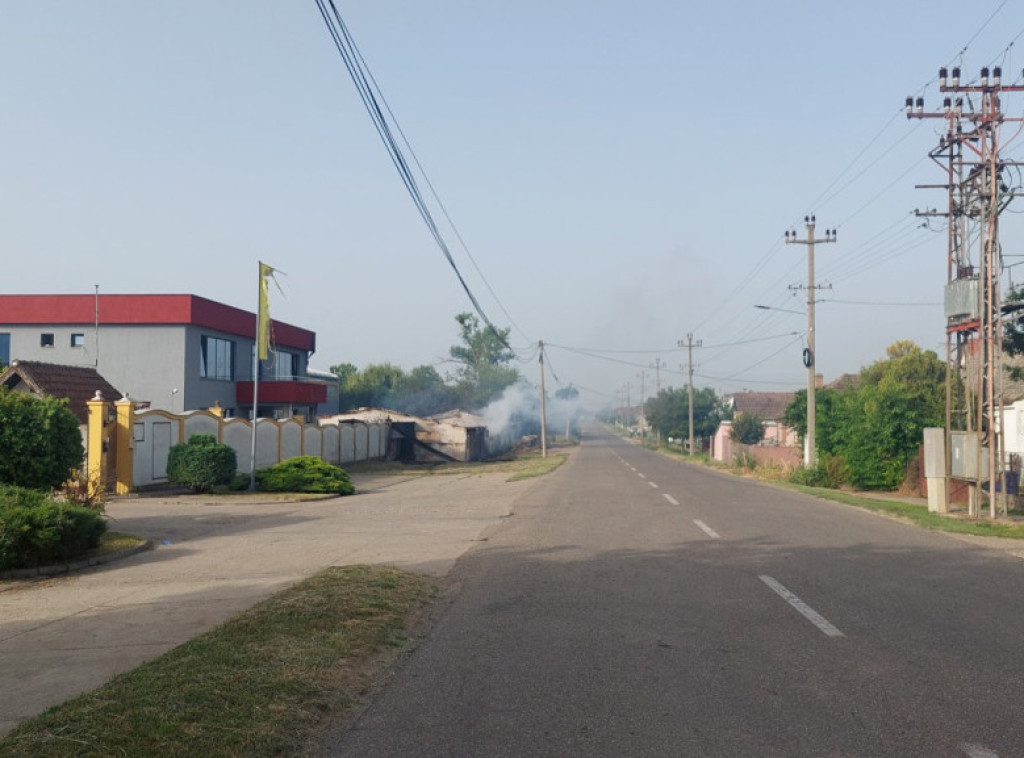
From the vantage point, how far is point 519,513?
1834 cm

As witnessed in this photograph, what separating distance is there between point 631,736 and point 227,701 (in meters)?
2.45

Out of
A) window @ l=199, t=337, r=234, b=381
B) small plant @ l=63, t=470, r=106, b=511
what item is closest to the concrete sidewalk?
small plant @ l=63, t=470, r=106, b=511

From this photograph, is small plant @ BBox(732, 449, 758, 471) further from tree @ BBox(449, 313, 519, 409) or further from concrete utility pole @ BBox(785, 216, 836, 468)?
tree @ BBox(449, 313, 519, 409)

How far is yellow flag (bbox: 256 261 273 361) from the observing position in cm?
2374

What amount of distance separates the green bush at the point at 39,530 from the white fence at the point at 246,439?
11.5 meters

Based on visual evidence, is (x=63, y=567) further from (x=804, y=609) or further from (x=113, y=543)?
(x=804, y=609)

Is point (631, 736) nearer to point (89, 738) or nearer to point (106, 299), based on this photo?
point (89, 738)

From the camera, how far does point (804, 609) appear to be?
8.43 meters

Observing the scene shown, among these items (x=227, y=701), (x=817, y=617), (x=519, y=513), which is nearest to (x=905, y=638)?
(x=817, y=617)

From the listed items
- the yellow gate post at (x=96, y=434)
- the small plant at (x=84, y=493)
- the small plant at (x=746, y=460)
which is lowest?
the small plant at (x=746, y=460)

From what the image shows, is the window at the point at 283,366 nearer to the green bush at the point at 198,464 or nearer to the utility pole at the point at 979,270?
the green bush at the point at 198,464

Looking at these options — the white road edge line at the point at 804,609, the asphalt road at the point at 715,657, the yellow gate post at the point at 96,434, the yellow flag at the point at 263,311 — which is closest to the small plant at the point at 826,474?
the asphalt road at the point at 715,657

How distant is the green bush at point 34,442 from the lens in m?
14.2

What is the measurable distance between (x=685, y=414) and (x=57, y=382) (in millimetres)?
60012
